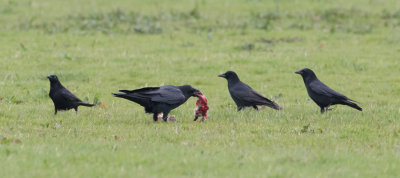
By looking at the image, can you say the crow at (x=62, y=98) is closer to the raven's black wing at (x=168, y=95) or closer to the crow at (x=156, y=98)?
the crow at (x=156, y=98)

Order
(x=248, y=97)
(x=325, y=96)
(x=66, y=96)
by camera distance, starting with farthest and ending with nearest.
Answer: (x=248, y=97) → (x=325, y=96) → (x=66, y=96)

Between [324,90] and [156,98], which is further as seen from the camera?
[324,90]

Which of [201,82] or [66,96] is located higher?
[201,82]

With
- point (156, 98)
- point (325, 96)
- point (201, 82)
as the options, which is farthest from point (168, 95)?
point (201, 82)

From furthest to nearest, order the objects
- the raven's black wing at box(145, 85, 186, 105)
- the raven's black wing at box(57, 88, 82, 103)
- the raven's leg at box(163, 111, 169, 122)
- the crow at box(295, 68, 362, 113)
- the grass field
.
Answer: the crow at box(295, 68, 362, 113) < the raven's black wing at box(57, 88, 82, 103) < the raven's leg at box(163, 111, 169, 122) < the raven's black wing at box(145, 85, 186, 105) < the grass field

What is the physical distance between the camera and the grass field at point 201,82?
750 cm

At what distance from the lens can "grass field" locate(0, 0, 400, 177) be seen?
7.50m

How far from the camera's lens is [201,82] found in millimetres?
16047

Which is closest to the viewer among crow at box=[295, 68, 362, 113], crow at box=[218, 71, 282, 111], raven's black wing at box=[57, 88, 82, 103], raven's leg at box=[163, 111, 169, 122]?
raven's leg at box=[163, 111, 169, 122]

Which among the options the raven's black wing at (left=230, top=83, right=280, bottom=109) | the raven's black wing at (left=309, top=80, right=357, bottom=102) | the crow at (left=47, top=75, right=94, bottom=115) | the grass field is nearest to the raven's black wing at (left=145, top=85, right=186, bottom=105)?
the grass field

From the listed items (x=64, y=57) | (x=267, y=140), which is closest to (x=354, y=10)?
(x=64, y=57)

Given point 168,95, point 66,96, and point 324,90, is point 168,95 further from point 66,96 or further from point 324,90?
point 324,90

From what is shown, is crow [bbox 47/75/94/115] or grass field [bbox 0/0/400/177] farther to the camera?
crow [bbox 47/75/94/115]

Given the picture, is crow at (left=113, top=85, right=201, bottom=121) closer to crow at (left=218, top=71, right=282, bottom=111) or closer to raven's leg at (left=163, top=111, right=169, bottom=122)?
raven's leg at (left=163, top=111, right=169, bottom=122)
